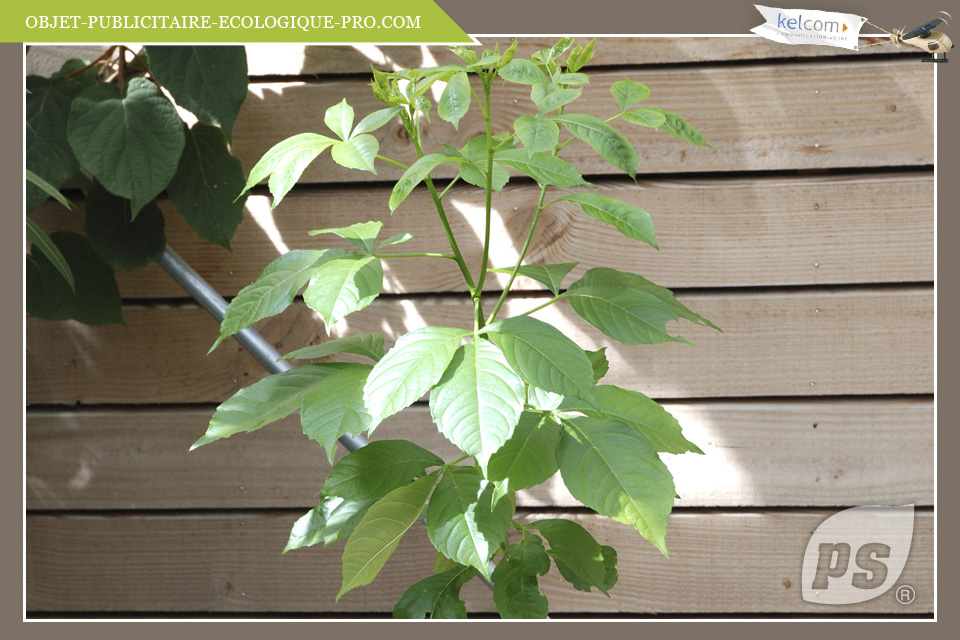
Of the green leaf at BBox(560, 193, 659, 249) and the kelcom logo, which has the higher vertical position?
the green leaf at BBox(560, 193, 659, 249)

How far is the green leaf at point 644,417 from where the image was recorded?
668mm

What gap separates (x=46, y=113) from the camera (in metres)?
0.96

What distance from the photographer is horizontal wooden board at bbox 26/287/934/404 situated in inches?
42.4

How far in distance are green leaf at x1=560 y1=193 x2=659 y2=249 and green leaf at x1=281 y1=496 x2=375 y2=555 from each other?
38 cm

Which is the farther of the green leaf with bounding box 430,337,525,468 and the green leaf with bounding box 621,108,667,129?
the green leaf with bounding box 621,108,667,129

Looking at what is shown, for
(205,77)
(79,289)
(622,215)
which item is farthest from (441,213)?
(79,289)

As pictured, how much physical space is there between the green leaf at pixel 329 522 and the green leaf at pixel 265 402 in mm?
111

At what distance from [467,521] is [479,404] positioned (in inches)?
5.4

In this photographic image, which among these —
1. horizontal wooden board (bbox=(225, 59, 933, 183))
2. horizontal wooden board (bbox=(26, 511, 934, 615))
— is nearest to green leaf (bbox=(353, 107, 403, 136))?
horizontal wooden board (bbox=(225, 59, 933, 183))

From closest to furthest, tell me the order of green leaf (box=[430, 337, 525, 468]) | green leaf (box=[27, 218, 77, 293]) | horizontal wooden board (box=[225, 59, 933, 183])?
green leaf (box=[430, 337, 525, 468]), green leaf (box=[27, 218, 77, 293]), horizontal wooden board (box=[225, 59, 933, 183])

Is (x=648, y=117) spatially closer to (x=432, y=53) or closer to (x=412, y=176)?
(x=412, y=176)

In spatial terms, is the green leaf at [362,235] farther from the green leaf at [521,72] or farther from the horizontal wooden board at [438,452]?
the horizontal wooden board at [438,452]

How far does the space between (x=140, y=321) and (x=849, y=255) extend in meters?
1.13

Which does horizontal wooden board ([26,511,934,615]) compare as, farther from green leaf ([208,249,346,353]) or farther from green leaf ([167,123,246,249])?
green leaf ([208,249,346,353])
